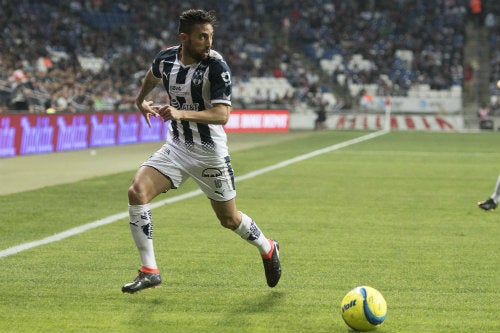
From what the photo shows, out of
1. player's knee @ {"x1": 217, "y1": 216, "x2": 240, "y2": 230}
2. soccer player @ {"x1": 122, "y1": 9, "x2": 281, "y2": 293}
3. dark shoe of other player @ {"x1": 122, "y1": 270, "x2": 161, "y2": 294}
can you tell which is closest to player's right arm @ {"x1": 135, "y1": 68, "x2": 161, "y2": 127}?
soccer player @ {"x1": 122, "y1": 9, "x2": 281, "y2": 293}

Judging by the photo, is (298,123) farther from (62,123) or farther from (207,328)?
(207,328)

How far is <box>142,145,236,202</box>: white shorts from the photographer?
7723 mm

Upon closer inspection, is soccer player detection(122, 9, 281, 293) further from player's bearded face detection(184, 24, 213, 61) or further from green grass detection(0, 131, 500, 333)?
green grass detection(0, 131, 500, 333)

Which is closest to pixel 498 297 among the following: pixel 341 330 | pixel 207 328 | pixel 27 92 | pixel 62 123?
pixel 341 330

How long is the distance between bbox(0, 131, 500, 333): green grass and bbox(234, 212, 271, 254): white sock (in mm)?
354

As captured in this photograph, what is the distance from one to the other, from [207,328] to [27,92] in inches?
1152

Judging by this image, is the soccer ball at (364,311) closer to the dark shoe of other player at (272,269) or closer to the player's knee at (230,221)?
the dark shoe of other player at (272,269)

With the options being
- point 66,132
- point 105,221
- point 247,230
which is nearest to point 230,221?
point 247,230

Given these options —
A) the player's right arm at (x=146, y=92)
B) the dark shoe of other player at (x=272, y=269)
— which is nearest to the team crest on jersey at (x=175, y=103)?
the player's right arm at (x=146, y=92)

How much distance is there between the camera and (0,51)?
43344 millimetres

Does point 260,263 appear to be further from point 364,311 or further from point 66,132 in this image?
point 66,132

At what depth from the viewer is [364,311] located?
6246 millimetres

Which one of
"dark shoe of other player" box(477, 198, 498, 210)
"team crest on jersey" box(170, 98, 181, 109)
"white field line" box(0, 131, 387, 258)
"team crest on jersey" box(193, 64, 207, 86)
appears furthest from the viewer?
"dark shoe of other player" box(477, 198, 498, 210)

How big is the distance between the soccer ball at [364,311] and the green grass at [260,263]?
3.8 inches
